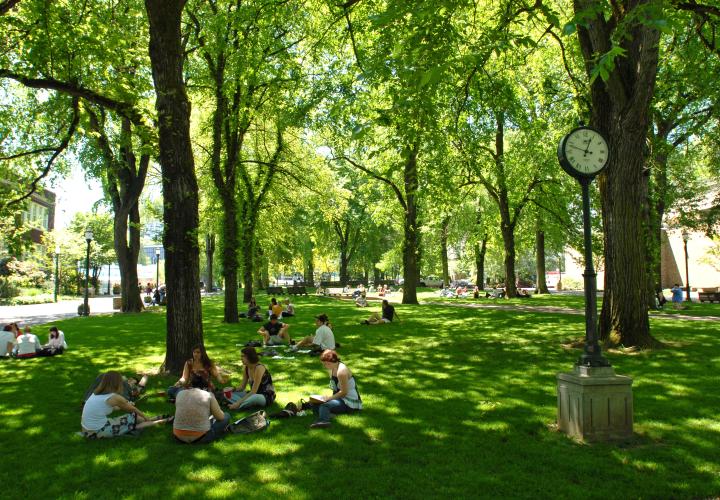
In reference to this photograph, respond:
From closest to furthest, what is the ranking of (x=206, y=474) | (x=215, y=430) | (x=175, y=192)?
(x=206, y=474) → (x=215, y=430) → (x=175, y=192)

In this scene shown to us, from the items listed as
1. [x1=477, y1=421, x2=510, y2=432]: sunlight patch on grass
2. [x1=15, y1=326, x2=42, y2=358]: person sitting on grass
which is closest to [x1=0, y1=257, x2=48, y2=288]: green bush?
[x1=15, y1=326, x2=42, y2=358]: person sitting on grass

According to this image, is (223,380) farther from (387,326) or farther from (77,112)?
(387,326)

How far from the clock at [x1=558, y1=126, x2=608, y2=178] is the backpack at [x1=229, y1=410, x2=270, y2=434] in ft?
16.8

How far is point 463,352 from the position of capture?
12547mm

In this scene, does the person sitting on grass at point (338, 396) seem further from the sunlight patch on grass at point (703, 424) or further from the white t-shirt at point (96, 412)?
the sunlight patch on grass at point (703, 424)

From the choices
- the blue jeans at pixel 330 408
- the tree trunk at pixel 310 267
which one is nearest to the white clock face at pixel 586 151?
the blue jeans at pixel 330 408

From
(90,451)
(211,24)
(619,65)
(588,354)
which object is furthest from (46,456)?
(619,65)

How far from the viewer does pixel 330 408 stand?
716 centimetres

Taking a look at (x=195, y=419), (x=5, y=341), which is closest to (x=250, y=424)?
(x=195, y=419)

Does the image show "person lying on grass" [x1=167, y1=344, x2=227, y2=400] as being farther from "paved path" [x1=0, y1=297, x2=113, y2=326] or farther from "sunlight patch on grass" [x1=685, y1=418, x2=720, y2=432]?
"paved path" [x1=0, y1=297, x2=113, y2=326]

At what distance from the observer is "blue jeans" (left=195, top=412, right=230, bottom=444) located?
622cm

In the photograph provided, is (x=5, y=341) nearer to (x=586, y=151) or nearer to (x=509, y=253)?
(x=586, y=151)

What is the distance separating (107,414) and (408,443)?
3877 mm

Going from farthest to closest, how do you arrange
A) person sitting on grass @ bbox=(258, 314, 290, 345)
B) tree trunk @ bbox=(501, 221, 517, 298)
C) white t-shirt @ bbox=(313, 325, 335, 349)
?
1. tree trunk @ bbox=(501, 221, 517, 298)
2. person sitting on grass @ bbox=(258, 314, 290, 345)
3. white t-shirt @ bbox=(313, 325, 335, 349)
